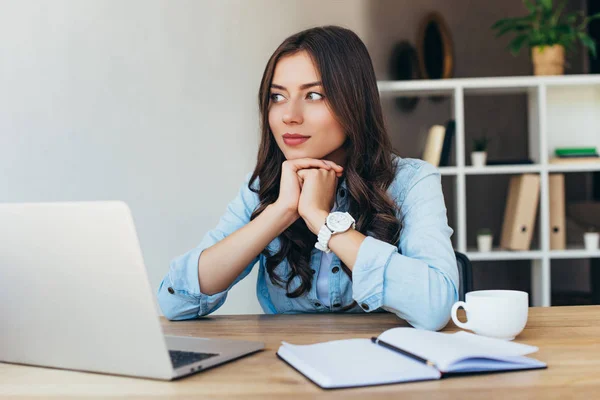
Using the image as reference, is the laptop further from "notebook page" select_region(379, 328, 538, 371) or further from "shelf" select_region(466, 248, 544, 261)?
"shelf" select_region(466, 248, 544, 261)

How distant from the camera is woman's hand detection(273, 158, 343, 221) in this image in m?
1.54

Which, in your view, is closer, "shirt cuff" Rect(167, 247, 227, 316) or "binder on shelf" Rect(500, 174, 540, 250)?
"shirt cuff" Rect(167, 247, 227, 316)

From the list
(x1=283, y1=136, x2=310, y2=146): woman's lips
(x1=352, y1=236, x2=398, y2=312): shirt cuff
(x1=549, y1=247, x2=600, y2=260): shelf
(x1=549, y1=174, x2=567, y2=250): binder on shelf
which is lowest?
(x1=549, y1=247, x2=600, y2=260): shelf

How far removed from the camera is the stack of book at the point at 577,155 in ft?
10.3

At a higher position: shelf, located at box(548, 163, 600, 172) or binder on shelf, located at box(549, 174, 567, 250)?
shelf, located at box(548, 163, 600, 172)

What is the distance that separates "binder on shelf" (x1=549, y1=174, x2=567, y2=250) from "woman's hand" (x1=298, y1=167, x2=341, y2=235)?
6.19 ft

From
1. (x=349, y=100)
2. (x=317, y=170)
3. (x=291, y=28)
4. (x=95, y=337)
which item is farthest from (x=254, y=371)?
(x=291, y=28)

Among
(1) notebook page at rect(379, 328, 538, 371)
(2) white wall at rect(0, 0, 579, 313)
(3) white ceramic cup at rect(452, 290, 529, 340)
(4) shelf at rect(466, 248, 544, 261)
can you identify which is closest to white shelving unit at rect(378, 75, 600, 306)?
(4) shelf at rect(466, 248, 544, 261)

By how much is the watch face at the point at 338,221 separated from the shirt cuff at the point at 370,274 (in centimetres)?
10

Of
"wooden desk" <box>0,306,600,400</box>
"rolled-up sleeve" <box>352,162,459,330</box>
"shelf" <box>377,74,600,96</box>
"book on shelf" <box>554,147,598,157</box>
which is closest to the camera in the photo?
"wooden desk" <box>0,306,600,400</box>

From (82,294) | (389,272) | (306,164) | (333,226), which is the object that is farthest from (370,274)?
(82,294)

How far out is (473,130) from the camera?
4.93m

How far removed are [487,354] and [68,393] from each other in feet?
1.75

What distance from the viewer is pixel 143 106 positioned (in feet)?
8.87
